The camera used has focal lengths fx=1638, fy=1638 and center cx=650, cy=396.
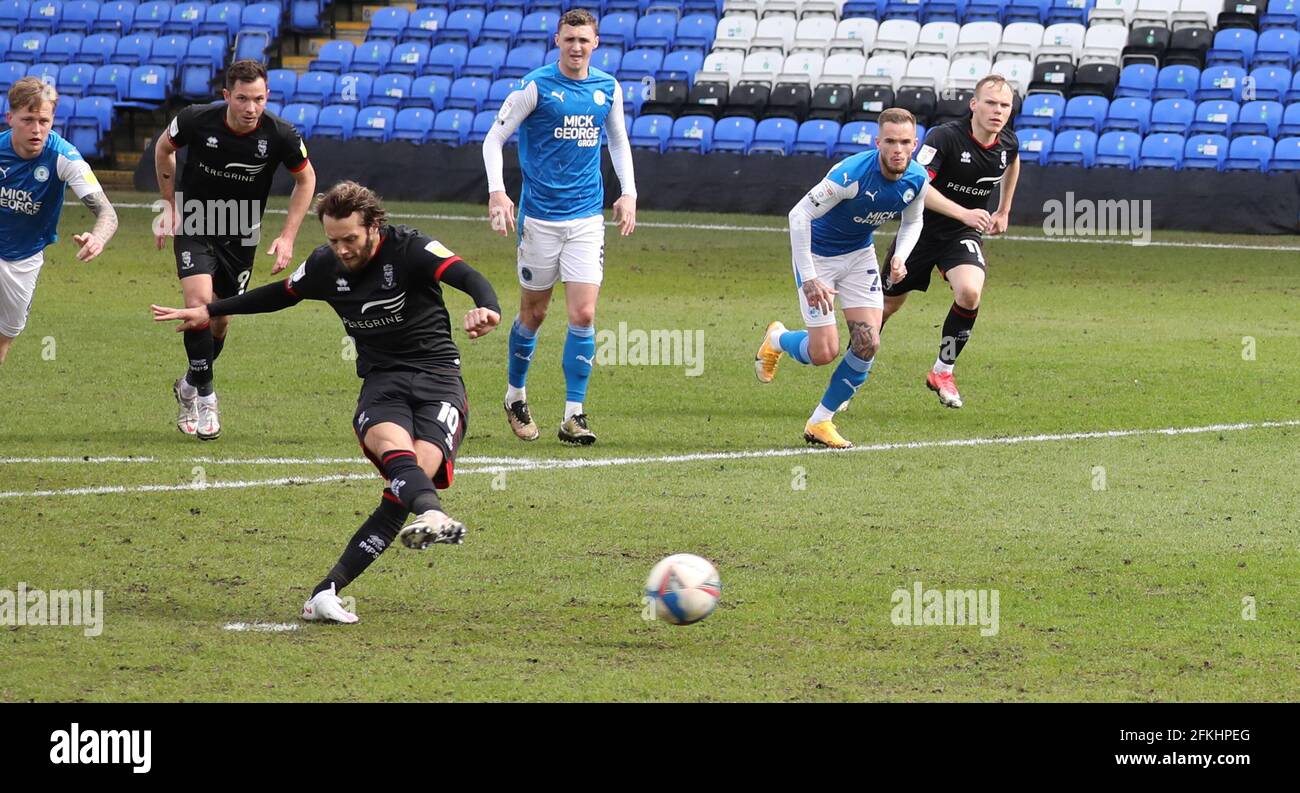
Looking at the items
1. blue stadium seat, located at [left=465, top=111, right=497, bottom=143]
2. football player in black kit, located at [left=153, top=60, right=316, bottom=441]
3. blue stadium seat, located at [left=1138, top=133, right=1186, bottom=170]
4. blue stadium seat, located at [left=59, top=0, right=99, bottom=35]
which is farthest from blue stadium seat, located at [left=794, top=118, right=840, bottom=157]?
football player in black kit, located at [left=153, top=60, right=316, bottom=441]

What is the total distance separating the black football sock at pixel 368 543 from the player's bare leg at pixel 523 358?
3.62m

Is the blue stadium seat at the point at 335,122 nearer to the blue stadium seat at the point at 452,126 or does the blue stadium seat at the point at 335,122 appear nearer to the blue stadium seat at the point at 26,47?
the blue stadium seat at the point at 452,126

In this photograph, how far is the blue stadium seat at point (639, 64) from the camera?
27453 mm

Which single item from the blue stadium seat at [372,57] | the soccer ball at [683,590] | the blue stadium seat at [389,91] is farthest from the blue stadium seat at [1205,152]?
the soccer ball at [683,590]

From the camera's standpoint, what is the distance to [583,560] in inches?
283

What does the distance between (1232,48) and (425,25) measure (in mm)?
13890

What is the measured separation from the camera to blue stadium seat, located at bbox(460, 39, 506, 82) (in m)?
28.3

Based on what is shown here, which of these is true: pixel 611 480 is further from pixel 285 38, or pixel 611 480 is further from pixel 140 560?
pixel 285 38

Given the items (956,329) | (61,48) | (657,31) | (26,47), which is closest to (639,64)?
(657,31)

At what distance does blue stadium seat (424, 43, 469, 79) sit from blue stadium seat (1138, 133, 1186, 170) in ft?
38.6

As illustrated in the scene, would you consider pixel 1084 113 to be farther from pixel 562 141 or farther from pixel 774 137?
pixel 562 141

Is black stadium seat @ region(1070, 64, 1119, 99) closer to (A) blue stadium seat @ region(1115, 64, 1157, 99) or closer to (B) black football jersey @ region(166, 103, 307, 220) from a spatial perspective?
(A) blue stadium seat @ region(1115, 64, 1157, 99)

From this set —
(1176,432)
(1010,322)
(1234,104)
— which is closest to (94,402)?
(1176,432)

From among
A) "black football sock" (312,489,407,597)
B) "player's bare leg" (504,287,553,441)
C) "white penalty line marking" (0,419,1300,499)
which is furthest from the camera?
"player's bare leg" (504,287,553,441)
